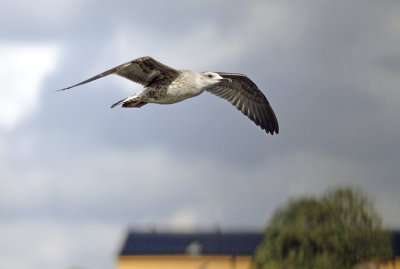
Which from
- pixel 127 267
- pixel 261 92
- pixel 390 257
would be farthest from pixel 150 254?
pixel 261 92

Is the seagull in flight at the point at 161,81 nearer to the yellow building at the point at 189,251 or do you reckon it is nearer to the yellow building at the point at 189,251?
the yellow building at the point at 189,251

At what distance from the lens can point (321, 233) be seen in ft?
112

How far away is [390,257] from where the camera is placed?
122ft

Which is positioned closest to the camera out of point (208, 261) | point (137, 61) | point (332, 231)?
point (137, 61)

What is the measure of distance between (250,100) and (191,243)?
28488mm

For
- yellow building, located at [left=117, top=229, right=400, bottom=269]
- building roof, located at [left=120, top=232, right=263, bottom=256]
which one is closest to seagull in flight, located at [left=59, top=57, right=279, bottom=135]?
yellow building, located at [left=117, top=229, right=400, bottom=269]

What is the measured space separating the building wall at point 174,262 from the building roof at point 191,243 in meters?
0.29

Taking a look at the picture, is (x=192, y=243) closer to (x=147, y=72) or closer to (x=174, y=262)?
(x=174, y=262)

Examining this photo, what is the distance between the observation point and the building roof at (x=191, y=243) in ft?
161

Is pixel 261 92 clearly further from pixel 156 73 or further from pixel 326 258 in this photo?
pixel 326 258

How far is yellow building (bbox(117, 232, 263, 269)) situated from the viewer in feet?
159

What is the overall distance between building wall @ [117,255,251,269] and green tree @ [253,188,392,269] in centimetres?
1294

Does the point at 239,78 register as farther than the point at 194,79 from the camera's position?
Yes

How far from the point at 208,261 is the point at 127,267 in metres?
3.11
